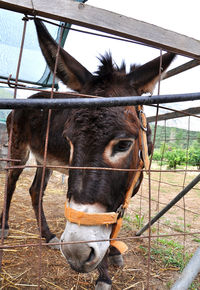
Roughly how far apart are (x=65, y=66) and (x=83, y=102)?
1.07 metres

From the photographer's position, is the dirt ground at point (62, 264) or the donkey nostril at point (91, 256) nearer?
the donkey nostril at point (91, 256)

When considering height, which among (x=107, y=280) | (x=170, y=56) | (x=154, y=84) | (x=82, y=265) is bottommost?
(x=107, y=280)

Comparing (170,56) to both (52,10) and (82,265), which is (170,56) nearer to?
(52,10)

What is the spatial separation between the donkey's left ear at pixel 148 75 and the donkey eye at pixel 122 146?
A: 630mm

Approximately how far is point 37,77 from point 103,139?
201 inches

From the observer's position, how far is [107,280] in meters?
2.00

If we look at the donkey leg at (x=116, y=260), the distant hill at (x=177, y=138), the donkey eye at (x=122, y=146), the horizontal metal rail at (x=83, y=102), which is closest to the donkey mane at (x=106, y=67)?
the donkey eye at (x=122, y=146)

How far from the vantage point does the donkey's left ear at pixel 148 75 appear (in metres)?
1.80

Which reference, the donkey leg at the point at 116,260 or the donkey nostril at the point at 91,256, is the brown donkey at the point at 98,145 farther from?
the donkey leg at the point at 116,260

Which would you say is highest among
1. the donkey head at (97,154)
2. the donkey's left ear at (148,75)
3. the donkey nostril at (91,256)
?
the donkey's left ear at (148,75)

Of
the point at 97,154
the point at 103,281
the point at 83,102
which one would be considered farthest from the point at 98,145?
the point at 103,281

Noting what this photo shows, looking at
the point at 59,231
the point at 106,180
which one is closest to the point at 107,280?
the point at 106,180

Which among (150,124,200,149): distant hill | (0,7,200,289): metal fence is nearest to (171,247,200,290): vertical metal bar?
(0,7,200,289): metal fence

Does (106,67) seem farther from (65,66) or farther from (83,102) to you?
(83,102)
